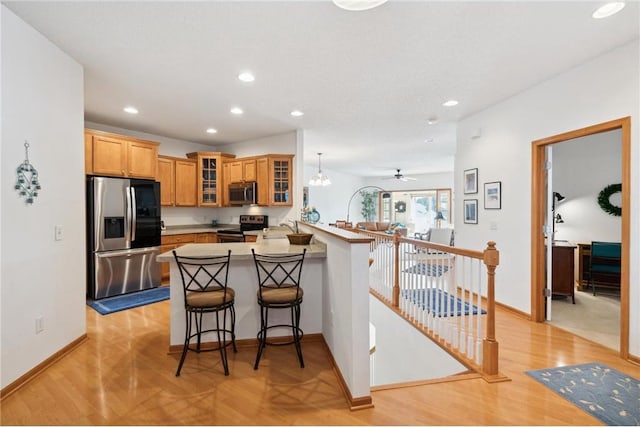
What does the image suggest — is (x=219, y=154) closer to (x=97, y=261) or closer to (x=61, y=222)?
(x=97, y=261)

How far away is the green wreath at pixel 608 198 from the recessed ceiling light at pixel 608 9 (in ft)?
12.3

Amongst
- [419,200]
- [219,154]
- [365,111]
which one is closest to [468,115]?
[365,111]

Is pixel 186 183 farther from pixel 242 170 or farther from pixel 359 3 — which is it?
pixel 359 3

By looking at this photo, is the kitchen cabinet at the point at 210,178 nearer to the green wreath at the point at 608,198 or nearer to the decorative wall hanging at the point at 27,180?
the decorative wall hanging at the point at 27,180

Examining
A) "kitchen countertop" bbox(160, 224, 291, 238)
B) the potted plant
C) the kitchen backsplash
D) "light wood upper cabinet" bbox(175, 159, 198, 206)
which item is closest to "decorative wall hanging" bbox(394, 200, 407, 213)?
the potted plant

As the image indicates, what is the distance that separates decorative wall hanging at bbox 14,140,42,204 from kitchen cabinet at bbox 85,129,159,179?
1.96m

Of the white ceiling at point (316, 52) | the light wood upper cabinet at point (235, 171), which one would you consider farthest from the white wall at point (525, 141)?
the light wood upper cabinet at point (235, 171)

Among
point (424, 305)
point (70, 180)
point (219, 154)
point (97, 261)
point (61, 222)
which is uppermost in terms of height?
point (219, 154)

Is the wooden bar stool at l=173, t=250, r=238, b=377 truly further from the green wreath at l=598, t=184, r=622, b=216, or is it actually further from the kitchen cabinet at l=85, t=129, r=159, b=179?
the green wreath at l=598, t=184, r=622, b=216

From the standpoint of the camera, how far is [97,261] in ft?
13.6

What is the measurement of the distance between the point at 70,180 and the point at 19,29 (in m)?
1.22

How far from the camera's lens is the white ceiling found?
2.19 m

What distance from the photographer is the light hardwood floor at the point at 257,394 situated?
1.91m

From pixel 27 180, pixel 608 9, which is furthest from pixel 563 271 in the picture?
pixel 27 180
